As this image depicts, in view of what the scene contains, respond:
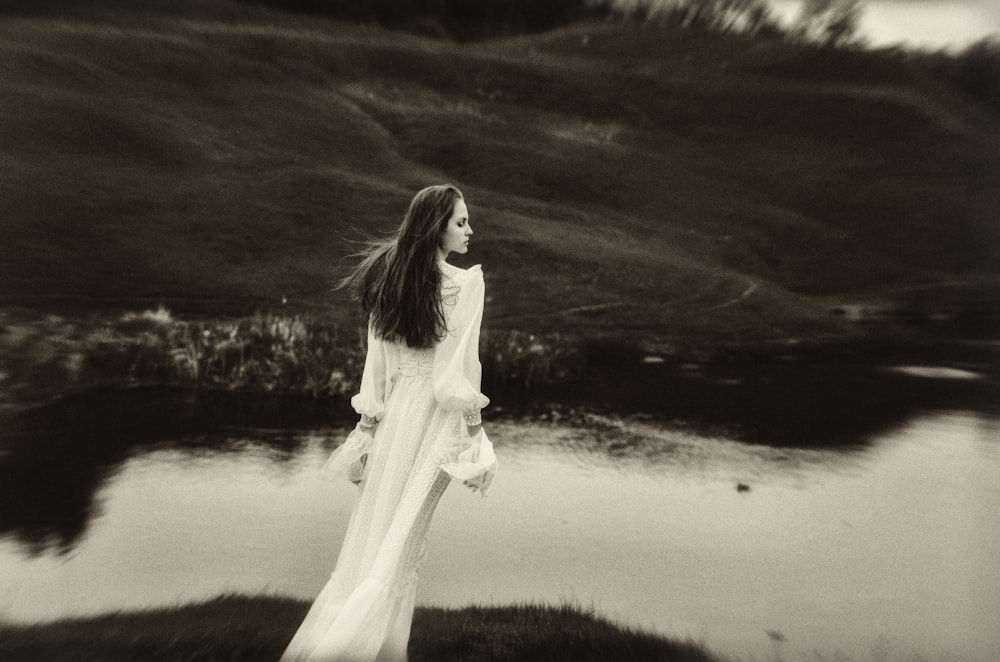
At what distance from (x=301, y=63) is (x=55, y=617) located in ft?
10.9

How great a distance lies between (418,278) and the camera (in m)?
2.70

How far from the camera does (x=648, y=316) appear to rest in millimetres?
5398

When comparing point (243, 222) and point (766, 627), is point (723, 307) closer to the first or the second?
point (766, 627)

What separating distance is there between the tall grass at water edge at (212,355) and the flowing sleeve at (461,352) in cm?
252

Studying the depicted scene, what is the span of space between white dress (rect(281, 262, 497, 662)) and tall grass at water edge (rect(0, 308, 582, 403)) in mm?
2317

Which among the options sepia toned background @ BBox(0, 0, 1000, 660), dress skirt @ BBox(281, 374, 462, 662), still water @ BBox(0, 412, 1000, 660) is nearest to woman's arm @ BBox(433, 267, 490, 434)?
dress skirt @ BBox(281, 374, 462, 662)

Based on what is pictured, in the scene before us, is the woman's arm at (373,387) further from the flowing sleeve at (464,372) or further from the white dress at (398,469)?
the flowing sleeve at (464,372)

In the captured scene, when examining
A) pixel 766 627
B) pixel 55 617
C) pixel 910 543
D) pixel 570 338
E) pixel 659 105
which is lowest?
pixel 55 617

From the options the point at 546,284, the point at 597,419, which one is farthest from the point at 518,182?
the point at 597,419

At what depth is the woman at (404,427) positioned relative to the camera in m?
2.67

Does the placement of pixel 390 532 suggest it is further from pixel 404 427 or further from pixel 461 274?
pixel 461 274

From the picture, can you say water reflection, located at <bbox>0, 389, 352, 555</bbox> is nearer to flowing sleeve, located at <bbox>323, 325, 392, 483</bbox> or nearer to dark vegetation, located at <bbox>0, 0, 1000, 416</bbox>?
dark vegetation, located at <bbox>0, 0, 1000, 416</bbox>

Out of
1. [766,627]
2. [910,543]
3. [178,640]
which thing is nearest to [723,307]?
[910,543]

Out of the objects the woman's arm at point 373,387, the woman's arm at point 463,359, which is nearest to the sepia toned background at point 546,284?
the woman's arm at point 373,387
